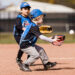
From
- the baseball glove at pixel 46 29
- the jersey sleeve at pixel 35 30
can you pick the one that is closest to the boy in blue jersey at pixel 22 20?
the jersey sleeve at pixel 35 30

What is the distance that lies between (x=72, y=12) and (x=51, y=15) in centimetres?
269

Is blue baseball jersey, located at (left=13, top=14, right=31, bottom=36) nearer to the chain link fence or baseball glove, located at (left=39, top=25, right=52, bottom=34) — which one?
baseball glove, located at (left=39, top=25, right=52, bottom=34)

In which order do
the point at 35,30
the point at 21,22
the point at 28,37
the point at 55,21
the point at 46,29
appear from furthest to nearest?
the point at 55,21 < the point at 46,29 < the point at 21,22 < the point at 28,37 < the point at 35,30

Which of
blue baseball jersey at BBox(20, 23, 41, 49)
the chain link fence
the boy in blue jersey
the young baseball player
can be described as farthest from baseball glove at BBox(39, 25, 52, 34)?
the chain link fence

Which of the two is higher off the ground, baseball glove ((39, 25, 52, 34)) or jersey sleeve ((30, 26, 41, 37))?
jersey sleeve ((30, 26, 41, 37))

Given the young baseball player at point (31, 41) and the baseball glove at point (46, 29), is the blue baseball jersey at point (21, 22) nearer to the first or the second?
the young baseball player at point (31, 41)

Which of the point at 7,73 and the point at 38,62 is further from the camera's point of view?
the point at 38,62

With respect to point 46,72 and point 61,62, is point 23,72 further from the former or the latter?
point 61,62

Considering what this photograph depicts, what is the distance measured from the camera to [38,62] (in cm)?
1017

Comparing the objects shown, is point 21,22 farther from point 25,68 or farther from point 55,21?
point 55,21

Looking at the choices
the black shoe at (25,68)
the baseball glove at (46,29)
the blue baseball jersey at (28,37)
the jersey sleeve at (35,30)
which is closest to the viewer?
the jersey sleeve at (35,30)

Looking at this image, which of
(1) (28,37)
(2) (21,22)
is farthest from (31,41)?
(2) (21,22)

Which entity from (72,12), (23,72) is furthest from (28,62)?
(72,12)

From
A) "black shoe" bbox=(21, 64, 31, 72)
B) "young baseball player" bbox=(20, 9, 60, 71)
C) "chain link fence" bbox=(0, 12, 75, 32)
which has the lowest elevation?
"chain link fence" bbox=(0, 12, 75, 32)
